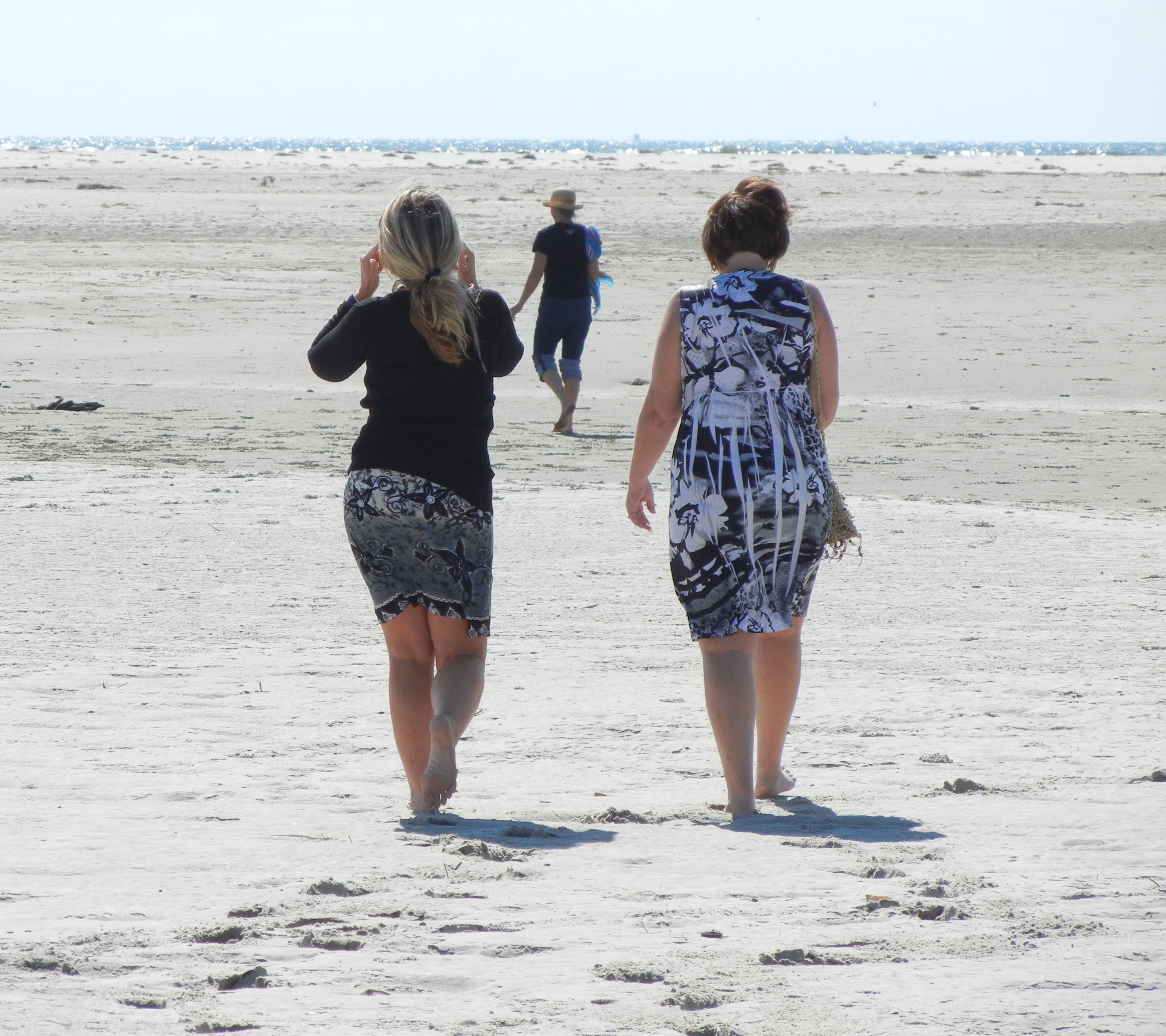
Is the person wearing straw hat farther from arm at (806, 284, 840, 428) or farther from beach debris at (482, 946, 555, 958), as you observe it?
beach debris at (482, 946, 555, 958)

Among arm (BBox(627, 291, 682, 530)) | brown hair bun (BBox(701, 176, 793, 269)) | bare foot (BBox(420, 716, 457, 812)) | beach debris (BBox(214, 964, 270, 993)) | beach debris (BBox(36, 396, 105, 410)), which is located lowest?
beach debris (BBox(214, 964, 270, 993))

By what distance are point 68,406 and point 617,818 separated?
29.3 feet

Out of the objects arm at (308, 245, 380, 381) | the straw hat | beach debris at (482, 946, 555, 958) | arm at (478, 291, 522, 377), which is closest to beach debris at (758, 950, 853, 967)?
beach debris at (482, 946, 555, 958)

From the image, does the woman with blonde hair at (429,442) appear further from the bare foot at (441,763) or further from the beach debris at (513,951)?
the beach debris at (513,951)

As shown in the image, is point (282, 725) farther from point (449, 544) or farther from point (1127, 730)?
point (1127, 730)

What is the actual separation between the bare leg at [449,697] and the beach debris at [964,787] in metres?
1.39

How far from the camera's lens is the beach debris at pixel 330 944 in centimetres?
316

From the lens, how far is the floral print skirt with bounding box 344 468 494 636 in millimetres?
3967

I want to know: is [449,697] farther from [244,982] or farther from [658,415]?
[244,982]

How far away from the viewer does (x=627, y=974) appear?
3.03 metres

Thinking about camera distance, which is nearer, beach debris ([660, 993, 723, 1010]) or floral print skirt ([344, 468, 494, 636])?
beach debris ([660, 993, 723, 1010])

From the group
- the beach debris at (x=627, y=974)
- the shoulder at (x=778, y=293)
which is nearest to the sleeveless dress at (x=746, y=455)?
the shoulder at (x=778, y=293)

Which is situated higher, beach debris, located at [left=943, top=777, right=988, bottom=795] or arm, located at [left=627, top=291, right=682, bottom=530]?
arm, located at [left=627, top=291, right=682, bottom=530]

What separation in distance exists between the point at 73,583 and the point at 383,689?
2.14m
